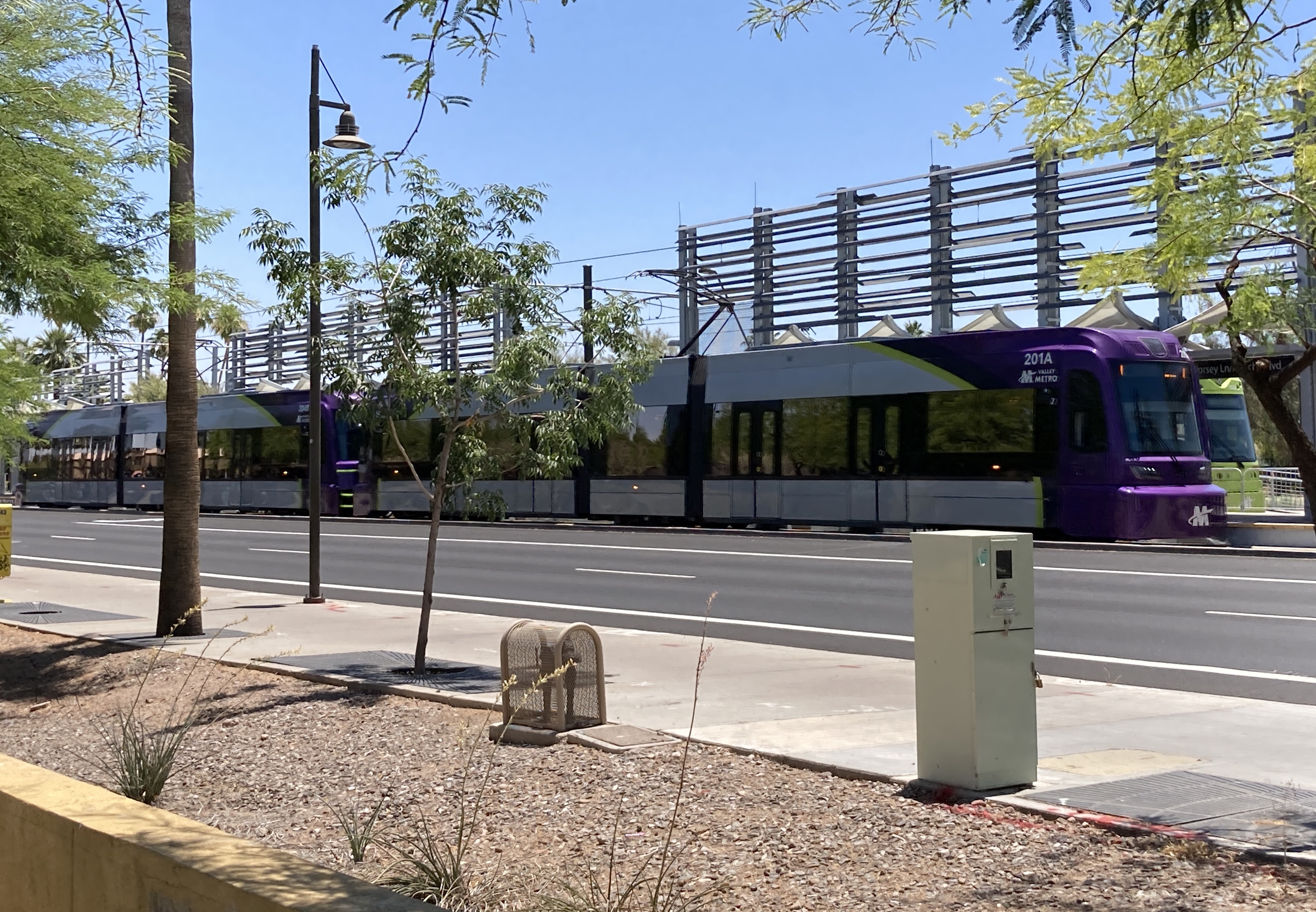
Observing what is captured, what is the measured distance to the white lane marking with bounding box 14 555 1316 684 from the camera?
12.0 metres

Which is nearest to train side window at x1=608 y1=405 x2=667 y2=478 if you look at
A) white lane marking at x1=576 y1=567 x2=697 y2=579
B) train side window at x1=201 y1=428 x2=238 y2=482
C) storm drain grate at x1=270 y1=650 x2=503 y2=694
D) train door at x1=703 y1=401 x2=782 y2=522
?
train door at x1=703 y1=401 x2=782 y2=522

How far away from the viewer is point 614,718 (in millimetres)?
9719

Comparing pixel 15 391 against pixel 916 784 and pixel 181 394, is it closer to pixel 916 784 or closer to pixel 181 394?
pixel 181 394

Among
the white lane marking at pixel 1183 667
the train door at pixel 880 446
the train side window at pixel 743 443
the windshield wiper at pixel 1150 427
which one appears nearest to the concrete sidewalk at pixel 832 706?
the white lane marking at pixel 1183 667

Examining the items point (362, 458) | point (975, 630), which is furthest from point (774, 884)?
point (362, 458)

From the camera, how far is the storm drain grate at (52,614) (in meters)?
16.6

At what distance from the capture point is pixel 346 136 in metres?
17.7

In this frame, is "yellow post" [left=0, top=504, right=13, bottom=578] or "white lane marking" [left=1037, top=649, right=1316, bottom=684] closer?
"white lane marking" [left=1037, top=649, right=1316, bottom=684]

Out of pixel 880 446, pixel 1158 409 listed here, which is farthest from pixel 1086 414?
pixel 880 446

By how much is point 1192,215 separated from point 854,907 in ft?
10.8

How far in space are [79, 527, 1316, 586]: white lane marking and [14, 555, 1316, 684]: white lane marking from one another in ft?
4.40

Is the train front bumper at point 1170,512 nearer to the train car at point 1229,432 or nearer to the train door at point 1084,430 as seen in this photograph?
the train door at point 1084,430

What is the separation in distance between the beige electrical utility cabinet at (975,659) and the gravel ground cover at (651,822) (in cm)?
37

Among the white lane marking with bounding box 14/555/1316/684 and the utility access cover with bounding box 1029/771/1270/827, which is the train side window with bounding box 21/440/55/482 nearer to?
the white lane marking with bounding box 14/555/1316/684
